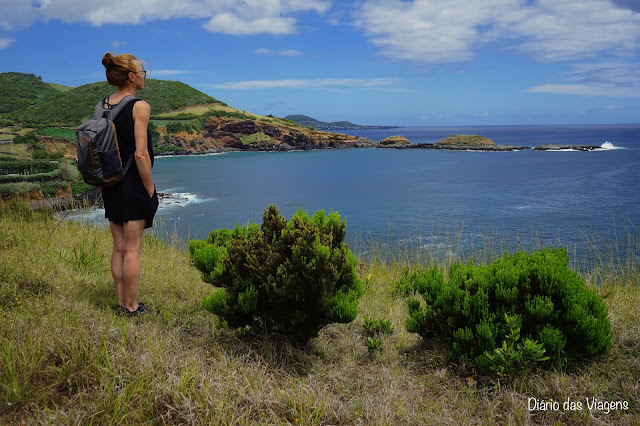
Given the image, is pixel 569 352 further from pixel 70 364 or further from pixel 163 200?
pixel 163 200

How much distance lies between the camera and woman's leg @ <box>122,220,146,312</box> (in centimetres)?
380

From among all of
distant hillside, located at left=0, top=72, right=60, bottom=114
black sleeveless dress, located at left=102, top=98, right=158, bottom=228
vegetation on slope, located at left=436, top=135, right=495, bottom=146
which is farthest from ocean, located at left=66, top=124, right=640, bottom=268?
distant hillside, located at left=0, top=72, right=60, bottom=114

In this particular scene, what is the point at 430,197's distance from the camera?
1492 inches

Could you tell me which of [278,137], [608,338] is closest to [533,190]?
[608,338]

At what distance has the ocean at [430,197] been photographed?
74.0 feet

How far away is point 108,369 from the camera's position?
9.45 feet

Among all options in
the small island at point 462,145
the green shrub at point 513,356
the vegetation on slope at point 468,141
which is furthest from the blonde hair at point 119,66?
the vegetation on slope at point 468,141

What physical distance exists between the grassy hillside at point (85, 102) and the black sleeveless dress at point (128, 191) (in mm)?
94795

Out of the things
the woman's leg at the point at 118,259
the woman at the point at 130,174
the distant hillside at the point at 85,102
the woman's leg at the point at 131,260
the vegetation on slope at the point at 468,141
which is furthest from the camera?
the vegetation on slope at the point at 468,141

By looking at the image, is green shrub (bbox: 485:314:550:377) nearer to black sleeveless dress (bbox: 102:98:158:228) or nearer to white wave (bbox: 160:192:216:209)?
black sleeveless dress (bbox: 102:98:158:228)

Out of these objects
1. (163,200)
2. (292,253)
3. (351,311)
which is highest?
(292,253)

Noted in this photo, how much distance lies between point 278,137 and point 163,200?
7349cm

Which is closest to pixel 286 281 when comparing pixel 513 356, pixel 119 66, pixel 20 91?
pixel 513 356

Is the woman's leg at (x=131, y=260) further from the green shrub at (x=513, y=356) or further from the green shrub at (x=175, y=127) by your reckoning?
the green shrub at (x=175, y=127)
